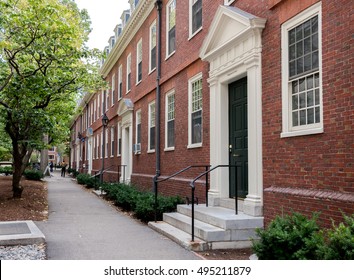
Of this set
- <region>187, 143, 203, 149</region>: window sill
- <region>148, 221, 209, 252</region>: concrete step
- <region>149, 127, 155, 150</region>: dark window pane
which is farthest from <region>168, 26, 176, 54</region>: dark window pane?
<region>148, 221, 209, 252</region>: concrete step

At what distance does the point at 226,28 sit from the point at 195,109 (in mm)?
2641

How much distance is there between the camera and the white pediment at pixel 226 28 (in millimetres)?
7495

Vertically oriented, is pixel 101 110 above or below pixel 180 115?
above

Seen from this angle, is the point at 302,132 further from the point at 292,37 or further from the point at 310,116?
the point at 292,37

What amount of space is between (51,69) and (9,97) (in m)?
1.44

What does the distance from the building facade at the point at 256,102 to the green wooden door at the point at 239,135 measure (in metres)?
0.02

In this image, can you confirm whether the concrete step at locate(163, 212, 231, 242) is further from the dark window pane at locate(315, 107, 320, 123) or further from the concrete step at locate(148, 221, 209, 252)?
A: the dark window pane at locate(315, 107, 320, 123)

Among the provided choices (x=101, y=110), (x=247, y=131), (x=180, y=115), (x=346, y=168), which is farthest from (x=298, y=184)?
(x=101, y=110)

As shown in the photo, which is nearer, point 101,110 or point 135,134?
point 135,134

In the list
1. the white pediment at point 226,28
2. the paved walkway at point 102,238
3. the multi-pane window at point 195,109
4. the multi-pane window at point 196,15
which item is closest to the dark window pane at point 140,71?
the multi-pane window at point 196,15

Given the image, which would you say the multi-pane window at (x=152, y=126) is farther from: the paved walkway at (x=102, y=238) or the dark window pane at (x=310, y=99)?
the dark window pane at (x=310, y=99)

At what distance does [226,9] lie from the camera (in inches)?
331

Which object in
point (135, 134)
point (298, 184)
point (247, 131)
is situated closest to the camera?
point (298, 184)

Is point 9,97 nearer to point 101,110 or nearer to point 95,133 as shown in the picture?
point 101,110
